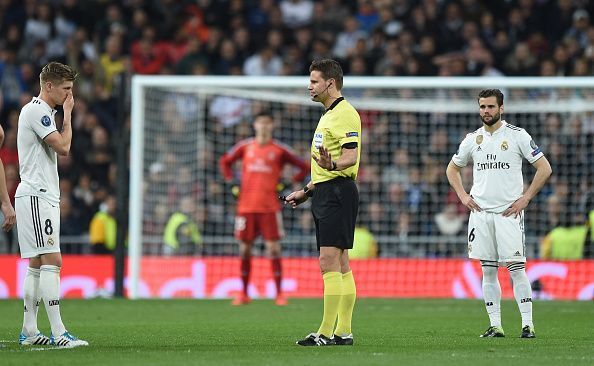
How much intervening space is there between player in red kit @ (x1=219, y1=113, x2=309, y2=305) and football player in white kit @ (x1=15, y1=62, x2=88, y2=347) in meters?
6.86

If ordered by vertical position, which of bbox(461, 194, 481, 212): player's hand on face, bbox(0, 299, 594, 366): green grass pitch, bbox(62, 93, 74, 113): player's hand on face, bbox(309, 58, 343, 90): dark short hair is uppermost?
bbox(309, 58, 343, 90): dark short hair

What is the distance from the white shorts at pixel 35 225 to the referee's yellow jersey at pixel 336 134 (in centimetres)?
211

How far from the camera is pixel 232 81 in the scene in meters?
17.2

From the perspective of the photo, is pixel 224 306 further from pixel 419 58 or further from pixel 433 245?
pixel 419 58

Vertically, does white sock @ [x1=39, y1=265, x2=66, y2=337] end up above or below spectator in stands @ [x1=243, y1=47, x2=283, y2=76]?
below

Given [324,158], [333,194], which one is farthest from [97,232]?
[324,158]

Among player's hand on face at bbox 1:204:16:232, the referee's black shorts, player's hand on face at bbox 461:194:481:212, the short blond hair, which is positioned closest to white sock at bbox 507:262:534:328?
player's hand on face at bbox 461:194:481:212

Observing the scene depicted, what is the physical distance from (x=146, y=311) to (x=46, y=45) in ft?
33.8

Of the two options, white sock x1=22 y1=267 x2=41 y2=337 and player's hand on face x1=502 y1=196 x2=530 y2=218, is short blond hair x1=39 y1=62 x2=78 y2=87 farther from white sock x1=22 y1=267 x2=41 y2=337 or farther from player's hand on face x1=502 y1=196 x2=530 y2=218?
player's hand on face x1=502 y1=196 x2=530 y2=218

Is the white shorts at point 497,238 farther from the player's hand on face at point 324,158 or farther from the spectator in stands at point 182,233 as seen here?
the spectator in stands at point 182,233

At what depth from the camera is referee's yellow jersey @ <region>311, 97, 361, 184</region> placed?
29.6 ft

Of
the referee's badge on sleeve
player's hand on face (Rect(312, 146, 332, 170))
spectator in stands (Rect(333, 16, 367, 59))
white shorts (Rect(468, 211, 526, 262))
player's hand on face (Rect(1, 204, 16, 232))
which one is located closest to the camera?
player's hand on face (Rect(312, 146, 332, 170))

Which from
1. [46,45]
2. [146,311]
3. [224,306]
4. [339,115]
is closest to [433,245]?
[224,306]

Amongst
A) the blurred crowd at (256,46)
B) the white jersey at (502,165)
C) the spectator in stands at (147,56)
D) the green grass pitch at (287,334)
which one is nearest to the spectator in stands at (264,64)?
the blurred crowd at (256,46)
